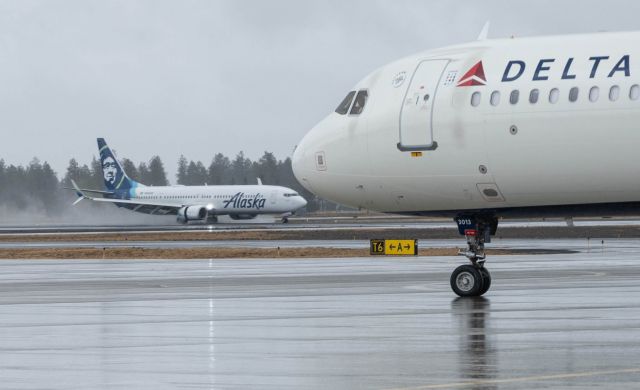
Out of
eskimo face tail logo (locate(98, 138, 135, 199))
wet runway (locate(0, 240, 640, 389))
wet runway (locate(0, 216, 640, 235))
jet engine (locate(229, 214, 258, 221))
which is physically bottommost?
wet runway (locate(0, 240, 640, 389))

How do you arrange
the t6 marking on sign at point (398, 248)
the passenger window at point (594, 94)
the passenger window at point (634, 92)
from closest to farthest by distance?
1. the passenger window at point (634, 92)
2. the passenger window at point (594, 94)
3. the t6 marking on sign at point (398, 248)

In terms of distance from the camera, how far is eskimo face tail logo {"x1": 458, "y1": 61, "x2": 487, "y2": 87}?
21844 mm

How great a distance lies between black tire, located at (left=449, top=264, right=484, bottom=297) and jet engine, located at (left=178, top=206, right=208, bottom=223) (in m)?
86.1

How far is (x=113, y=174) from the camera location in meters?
121

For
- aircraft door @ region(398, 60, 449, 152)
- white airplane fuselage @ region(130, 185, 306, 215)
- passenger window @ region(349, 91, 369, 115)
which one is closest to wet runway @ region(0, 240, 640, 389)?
aircraft door @ region(398, 60, 449, 152)

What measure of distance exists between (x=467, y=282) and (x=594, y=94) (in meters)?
5.00

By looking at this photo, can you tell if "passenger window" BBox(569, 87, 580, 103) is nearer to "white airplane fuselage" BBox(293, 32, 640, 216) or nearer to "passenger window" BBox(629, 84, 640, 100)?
"white airplane fuselage" BBox(293, 32, 640, 216)

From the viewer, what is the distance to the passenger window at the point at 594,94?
2028 cm

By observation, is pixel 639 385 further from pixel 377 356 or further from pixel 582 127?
pixel 582 127

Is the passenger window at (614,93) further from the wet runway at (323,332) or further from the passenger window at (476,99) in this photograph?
the wet runway at (323,332)

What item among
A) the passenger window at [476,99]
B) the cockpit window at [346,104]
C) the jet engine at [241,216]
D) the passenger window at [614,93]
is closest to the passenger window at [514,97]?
the passenger window at [476,99]

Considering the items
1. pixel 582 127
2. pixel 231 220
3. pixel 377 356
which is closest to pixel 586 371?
pixel 377 356

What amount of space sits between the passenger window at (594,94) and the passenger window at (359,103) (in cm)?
481

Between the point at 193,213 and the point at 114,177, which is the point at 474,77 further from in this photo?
the point at 114,177
